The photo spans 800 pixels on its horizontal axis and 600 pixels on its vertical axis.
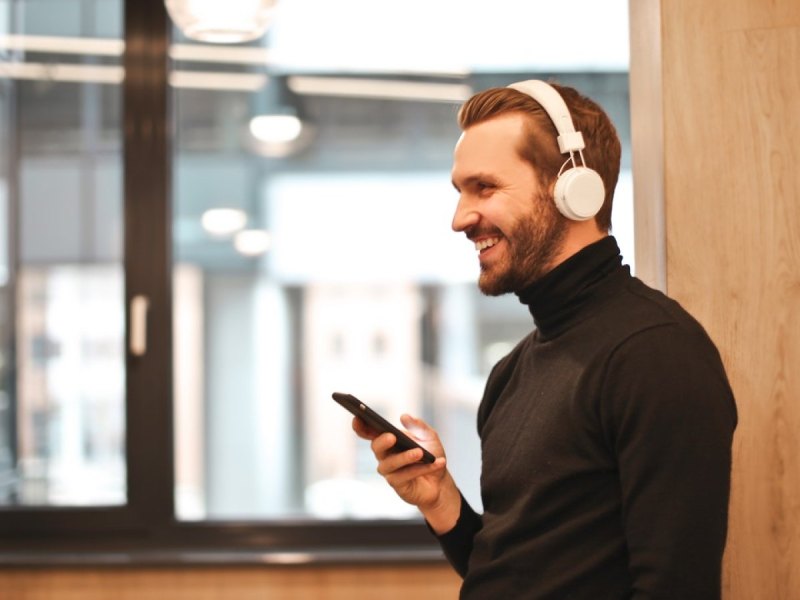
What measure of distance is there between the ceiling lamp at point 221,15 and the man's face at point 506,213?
107 centimetres

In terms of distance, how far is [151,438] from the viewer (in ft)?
9.68

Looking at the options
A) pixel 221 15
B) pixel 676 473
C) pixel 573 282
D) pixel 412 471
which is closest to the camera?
pixel 676 473

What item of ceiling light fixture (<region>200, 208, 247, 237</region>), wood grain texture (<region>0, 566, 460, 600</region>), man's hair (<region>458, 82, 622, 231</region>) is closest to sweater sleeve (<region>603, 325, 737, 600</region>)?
man's hair (<region>458, 82, 622, 231</region>)

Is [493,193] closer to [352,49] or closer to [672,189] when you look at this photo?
[672,189]

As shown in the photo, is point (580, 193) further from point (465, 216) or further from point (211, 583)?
point (211, 583)

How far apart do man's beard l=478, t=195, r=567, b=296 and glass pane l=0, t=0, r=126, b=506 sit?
189 centimetres

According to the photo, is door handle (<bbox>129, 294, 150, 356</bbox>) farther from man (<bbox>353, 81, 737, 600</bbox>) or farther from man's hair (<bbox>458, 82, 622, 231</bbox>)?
man's hair (<bbox>458, 82, 622, 231</bbox>)

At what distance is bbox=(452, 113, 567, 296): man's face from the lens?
1348 mm

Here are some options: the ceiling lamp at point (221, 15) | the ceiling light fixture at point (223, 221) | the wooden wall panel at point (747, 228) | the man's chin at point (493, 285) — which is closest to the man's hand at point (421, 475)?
the man's chin at point (493, 285)

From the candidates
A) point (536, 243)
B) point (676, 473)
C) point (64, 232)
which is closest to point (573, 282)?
point (536, 243)

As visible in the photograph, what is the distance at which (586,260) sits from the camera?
133 cm

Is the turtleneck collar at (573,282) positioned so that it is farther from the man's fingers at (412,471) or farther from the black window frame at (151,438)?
the black window frame at (151,438)

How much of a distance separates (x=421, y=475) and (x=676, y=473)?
475 millimetres

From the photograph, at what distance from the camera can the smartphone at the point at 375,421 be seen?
137 centimetres
